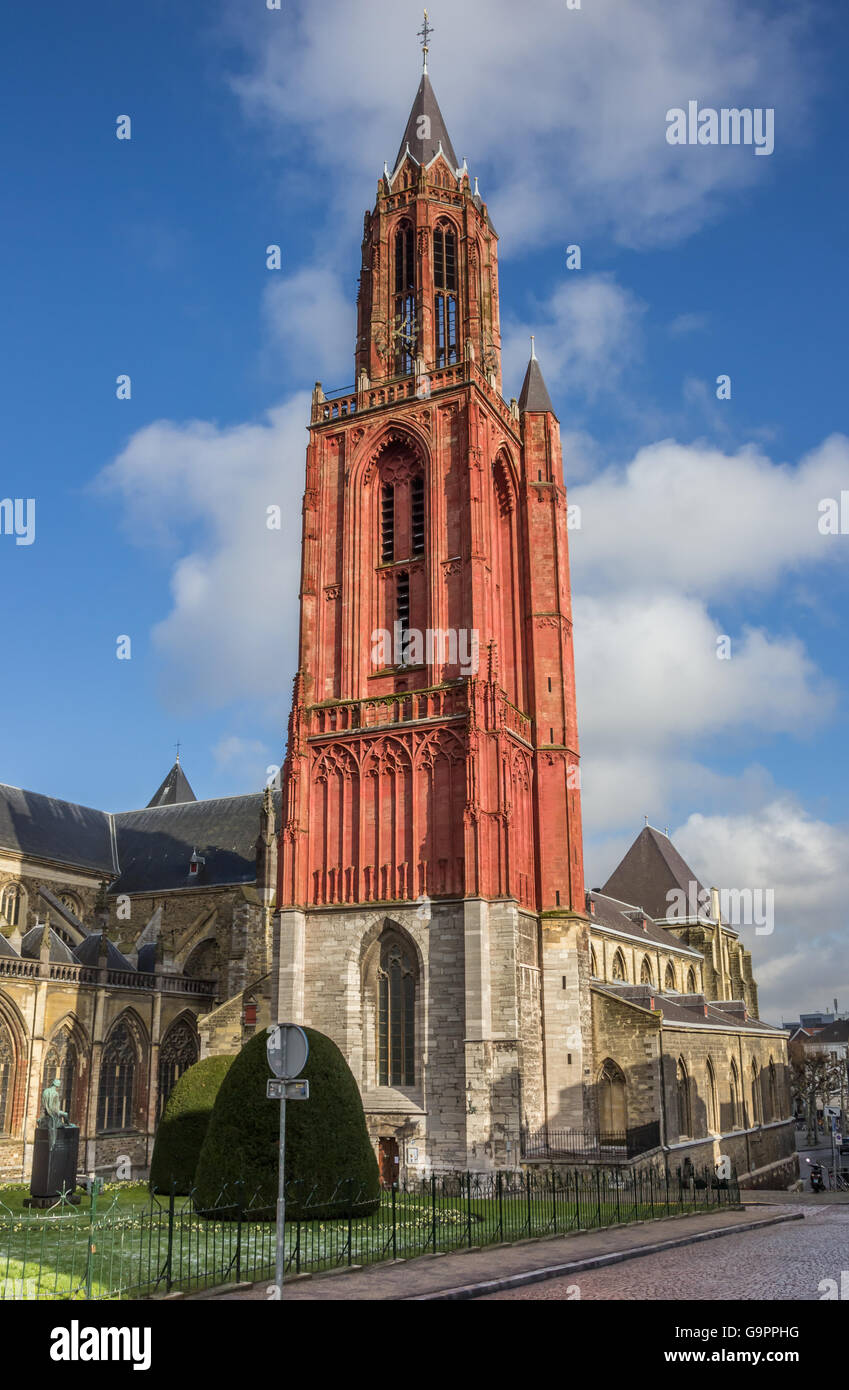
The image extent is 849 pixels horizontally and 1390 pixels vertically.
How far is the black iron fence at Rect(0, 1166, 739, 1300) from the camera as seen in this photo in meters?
11.9

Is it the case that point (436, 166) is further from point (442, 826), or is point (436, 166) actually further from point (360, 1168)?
point (360, 1168)

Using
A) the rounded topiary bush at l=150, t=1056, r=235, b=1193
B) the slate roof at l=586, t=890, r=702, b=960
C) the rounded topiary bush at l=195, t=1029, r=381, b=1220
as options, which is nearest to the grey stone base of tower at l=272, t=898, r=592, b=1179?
the rounded topiary bush at l=150, t=1056, r=235, b=1193

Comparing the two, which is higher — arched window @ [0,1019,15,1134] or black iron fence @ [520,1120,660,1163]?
arched window @ [0,1019,15,1134]

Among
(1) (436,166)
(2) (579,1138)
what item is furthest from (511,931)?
(1) (436,166)

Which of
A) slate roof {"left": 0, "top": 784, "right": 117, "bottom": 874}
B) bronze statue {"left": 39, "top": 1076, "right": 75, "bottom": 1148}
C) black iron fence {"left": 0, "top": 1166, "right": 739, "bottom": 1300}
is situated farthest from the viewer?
slate roof {"left": 0, "top": 784, "right": 117, "bottom": 874}

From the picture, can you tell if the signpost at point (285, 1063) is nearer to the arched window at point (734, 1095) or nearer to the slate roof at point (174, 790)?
the arched window at point (734, 1095)

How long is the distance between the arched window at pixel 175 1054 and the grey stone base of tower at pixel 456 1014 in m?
9.57

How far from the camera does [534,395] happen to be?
132 feet

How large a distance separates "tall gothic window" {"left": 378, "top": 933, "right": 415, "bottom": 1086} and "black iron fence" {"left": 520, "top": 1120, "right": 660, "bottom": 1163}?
3830 millimetres

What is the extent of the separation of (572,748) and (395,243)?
69.2 ft

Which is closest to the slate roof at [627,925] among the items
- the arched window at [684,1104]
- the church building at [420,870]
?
the church building at [420,870]

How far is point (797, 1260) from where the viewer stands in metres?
14.2

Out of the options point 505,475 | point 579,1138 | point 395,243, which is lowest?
point 579,1138

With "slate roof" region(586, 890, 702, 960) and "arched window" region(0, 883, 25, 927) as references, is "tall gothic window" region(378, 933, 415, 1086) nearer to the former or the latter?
"slate roof" region(586, 890, 702, 960)
